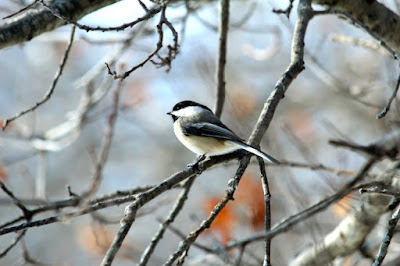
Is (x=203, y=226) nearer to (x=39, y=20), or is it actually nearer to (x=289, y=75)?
(x=289, y=75)

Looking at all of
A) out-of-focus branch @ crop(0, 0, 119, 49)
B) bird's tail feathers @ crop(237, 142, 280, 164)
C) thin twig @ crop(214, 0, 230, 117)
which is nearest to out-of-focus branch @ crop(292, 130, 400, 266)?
bird's tail feathers @ crop(237, 142, 280, 164)

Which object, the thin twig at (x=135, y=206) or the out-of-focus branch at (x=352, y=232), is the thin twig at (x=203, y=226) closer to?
the thin twig at (x=135, y=206)

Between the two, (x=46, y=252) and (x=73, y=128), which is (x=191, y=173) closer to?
(x=73, y=128)

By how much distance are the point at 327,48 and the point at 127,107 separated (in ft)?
18.6

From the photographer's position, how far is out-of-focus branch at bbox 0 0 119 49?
2.96 metres

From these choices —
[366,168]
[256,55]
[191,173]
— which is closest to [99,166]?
[191,173]

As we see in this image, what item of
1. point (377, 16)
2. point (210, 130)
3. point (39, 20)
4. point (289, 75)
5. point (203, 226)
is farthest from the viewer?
point (210, 130)

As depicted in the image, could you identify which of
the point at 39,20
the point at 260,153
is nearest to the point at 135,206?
the point at 260,153

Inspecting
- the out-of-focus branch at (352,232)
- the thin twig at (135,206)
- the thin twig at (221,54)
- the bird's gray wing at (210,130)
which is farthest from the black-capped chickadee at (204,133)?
the out-of-focus branch at (352,232)

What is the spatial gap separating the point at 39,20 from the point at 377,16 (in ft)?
7.85

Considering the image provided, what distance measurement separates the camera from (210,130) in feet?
12.7

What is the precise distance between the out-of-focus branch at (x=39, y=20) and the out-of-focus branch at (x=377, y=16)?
1708 mm

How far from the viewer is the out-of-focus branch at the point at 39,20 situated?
2957 millimetres

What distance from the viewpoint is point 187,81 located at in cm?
1065
